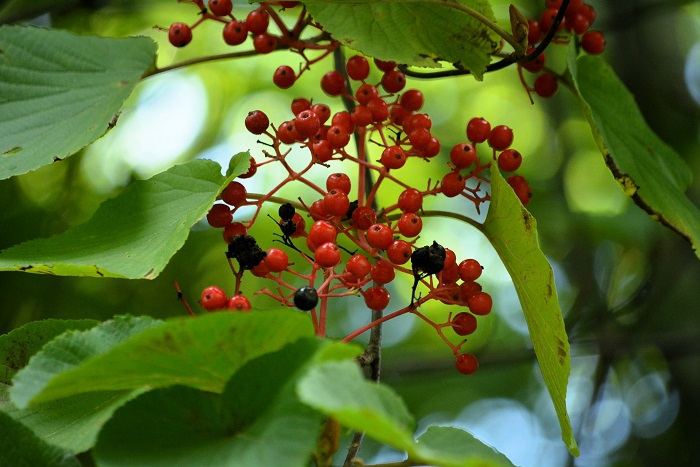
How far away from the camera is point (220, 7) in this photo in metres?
1.89

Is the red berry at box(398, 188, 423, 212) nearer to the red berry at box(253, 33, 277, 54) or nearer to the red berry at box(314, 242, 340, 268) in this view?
the red berry at box(314, 242, 340, 268)

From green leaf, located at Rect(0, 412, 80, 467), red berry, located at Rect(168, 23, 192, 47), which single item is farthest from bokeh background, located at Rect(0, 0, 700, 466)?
green leaf, located at Rect(0, 412, 80, 467)

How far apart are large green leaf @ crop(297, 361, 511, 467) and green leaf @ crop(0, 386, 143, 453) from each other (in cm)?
45

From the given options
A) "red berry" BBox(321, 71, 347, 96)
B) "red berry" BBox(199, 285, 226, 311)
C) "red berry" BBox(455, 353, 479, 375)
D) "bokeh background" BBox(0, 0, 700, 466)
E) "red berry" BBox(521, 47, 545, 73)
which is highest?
"red berry" BBox(521, 47, 545, 73)

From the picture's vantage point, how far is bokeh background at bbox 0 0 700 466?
315 centimetres

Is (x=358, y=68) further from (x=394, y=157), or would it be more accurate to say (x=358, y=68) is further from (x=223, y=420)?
(x=223, y=420)

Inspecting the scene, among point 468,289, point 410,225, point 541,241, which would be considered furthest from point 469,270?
point 541,241

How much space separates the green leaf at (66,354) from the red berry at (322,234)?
1.13 feet

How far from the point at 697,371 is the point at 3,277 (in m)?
2.86

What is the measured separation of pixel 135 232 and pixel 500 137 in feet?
2.72

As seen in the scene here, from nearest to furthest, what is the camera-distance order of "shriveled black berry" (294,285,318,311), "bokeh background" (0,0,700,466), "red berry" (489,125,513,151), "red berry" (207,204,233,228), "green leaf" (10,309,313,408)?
1. "green leaf" (10,309,313,408)
2. "shriveled black berry" (294,285,318,311)
3. "red berry" (207,204,233,228)
4. "red berry" (489,125,513,151)
5. "bokeh background" (0,0,700,466)

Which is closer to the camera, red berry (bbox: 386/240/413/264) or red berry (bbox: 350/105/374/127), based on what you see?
red berry (bbox: 386/240/413/264)

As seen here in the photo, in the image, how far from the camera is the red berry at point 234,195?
156 centimetres

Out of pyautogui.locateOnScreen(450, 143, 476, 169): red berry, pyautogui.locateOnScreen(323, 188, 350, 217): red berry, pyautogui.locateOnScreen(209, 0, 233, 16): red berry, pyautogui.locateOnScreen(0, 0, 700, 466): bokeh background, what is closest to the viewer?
pyautogui.locateOnScreen(323, 188, 350, 217): red berry
